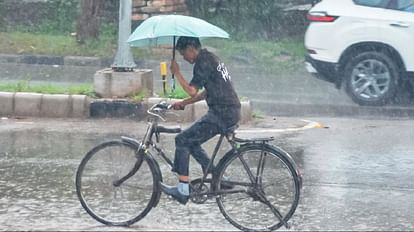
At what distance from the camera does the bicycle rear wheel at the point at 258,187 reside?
22.3 feet

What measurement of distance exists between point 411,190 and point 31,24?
15.7 meters

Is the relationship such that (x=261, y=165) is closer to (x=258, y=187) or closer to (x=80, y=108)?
(x=258, y=187)

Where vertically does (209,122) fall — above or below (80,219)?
above

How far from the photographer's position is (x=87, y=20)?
2030 cm

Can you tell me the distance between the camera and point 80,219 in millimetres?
7203

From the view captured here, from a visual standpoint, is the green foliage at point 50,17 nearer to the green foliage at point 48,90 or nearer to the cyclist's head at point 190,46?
the green foliage at point 48,90

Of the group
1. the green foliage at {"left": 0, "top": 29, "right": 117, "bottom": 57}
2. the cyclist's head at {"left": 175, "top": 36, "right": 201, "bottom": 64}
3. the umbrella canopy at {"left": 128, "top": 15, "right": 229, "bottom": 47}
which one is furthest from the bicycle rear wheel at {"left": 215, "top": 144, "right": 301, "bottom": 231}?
the green foliage at {"left": 0, "top": 29, "right": 117, "bottom": 57}

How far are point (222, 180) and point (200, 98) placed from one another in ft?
2.04

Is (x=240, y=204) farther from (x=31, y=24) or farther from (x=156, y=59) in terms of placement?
(x=31, y=24)

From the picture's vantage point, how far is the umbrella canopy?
680 cm

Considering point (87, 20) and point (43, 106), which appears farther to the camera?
point (87, 20)

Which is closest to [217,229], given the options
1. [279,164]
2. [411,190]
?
[279,164]

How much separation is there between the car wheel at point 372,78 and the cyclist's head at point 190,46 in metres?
6.88

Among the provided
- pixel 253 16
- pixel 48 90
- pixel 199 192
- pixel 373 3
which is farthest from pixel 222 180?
pixel 253 16
